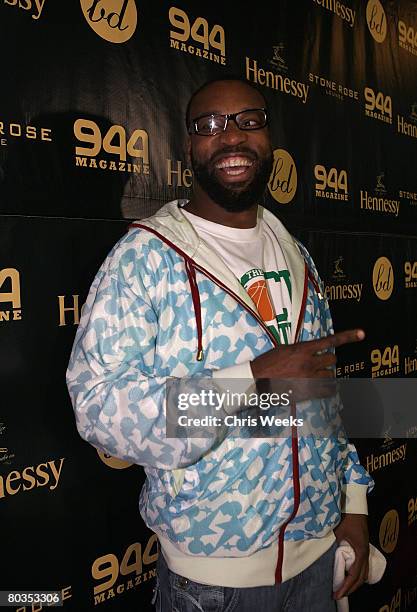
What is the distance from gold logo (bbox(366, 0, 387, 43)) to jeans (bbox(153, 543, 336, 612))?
1867mm

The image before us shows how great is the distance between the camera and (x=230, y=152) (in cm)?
104

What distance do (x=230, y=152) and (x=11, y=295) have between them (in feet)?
1.65

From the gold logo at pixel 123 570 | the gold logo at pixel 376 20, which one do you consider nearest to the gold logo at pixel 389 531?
the gold logo at pixel 123 570

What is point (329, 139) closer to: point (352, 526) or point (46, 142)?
point (46, 142)

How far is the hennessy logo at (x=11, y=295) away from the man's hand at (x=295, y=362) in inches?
20.7

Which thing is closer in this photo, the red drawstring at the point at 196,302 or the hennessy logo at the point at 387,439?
the red drawstring at the point at 196,302

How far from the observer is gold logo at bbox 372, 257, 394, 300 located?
84.7 inches

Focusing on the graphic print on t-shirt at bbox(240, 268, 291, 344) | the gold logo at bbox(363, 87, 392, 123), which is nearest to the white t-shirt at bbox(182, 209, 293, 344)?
the graphic print on t-shirt at bbox(240, 268, 291, 344)

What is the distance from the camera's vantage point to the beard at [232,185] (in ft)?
3.45

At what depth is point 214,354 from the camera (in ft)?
3.12

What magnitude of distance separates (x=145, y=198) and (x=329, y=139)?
2.75 ft

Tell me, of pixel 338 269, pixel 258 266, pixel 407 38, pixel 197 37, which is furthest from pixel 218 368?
pixel 407 38

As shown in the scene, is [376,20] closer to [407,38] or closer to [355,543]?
[407,38]

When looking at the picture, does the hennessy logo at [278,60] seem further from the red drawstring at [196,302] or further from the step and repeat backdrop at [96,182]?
the red drawstring at [196,302]
